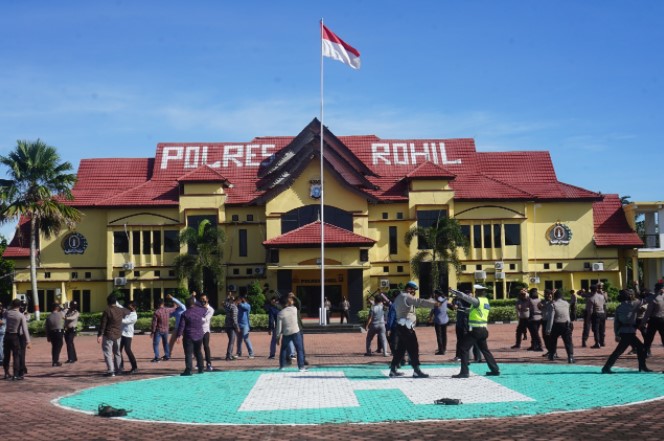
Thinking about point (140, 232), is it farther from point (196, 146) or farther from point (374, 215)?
point (374, 215)

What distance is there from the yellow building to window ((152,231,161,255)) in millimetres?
58

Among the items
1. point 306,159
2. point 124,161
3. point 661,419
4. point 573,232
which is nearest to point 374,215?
point 306,159

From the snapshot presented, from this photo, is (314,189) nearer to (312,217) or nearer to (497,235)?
(312,217)

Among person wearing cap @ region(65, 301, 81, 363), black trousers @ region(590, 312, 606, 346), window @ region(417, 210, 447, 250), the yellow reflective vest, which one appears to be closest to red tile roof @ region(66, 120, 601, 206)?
window @ region(417, 210, 447, 250)

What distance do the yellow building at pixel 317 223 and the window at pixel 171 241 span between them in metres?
0.06

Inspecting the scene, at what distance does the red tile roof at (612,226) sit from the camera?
1902 inches

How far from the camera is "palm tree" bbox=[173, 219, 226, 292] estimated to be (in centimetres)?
4403

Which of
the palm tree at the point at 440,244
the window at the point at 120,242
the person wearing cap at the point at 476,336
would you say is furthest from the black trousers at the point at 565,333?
the window at the point at 120,242

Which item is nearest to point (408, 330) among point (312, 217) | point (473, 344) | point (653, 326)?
point (473, 344)

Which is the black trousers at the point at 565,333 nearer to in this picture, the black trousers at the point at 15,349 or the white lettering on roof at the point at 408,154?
the black trousers at the point at 15,349

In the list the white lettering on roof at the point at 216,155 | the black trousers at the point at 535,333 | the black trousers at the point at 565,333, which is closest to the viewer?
the black trousers at the point at 565,333

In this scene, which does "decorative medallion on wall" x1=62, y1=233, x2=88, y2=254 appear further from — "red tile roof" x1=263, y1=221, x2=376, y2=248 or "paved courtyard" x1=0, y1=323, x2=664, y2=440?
"paved courtyard" x1=0, y1=323, x2=664, y2=440

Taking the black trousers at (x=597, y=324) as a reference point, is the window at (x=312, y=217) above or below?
above

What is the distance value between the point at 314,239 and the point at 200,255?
630 cm
